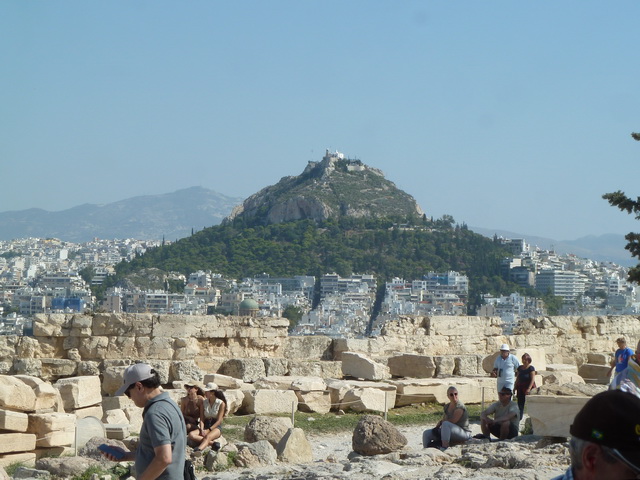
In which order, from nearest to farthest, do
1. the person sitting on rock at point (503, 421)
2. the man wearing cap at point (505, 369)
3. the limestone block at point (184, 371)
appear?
the person sitting on rock at point (503, 421)
the man wearing cap at point (505, 369)
the limestone block at point (184, 371)

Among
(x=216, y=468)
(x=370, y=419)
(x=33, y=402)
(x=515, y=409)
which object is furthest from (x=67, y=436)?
(x=515, y=409)

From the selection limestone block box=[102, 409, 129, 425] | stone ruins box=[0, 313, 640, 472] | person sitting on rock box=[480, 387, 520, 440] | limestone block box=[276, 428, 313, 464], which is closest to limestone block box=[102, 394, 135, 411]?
stone ruins box=[0, 313, 640, 472]

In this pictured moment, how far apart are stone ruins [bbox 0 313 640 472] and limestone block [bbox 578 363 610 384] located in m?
0.03

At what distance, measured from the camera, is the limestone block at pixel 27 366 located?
1418cm

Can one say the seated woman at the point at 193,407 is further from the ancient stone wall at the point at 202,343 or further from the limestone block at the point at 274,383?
the ancient stone wall at the point at 202,343

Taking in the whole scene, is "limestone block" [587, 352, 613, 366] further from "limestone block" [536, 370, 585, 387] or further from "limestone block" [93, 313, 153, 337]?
"limestone block" [93, 313, 153, 337]

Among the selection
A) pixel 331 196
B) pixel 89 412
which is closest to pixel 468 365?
pixel 89 412

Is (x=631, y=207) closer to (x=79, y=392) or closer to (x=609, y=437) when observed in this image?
(x=79, y=392)

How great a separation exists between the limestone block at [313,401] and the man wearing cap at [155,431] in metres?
8.56

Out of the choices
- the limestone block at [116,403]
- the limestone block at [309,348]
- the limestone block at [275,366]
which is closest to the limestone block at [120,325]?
the limestone block at [275,366]

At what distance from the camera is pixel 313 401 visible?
1337cm

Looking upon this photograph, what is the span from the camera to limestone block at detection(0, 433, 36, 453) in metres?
9.72

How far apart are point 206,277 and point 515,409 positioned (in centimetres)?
13712

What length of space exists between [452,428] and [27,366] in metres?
6.98
